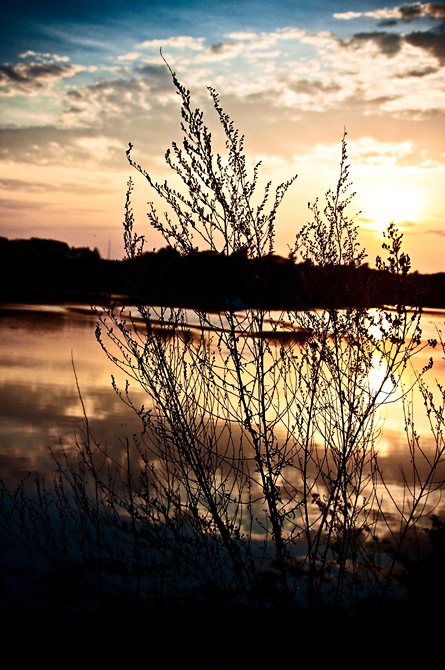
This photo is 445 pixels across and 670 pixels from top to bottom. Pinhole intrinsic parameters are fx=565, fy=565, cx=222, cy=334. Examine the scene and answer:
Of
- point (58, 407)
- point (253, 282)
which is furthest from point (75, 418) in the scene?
point (253, 282)

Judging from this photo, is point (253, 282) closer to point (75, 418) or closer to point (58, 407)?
point (75, 418)

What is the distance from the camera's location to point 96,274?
6669cm

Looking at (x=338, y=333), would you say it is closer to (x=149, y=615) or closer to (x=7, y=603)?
(x=149, y=615)

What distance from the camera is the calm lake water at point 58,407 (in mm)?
8617

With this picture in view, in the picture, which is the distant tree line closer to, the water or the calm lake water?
the water

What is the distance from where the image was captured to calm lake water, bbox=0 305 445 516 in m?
8.62

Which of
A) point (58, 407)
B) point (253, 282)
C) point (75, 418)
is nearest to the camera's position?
point (253, 282)

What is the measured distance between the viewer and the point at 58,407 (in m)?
11.2

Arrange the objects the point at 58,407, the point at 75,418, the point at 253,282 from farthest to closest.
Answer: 1. the point at 58,407
2. the point at 75,418
3. the point at 253,282

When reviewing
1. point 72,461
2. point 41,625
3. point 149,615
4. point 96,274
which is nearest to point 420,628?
point 149,615

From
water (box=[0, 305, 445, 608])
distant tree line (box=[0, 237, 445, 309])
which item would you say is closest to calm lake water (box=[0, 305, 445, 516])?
water (box=[0, 305, 445, 608])

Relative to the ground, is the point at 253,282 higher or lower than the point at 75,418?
higher

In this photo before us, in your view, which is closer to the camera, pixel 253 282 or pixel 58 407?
pixel 253 282

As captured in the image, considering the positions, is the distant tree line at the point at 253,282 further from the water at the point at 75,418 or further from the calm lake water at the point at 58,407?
the calm lake water at the point at 58,407
